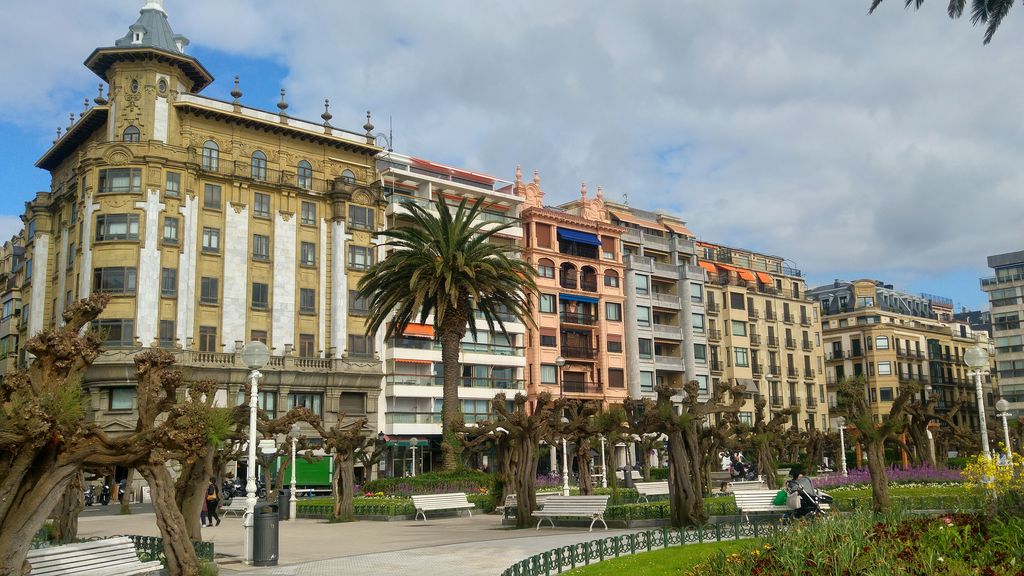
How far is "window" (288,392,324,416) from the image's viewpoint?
59375mm

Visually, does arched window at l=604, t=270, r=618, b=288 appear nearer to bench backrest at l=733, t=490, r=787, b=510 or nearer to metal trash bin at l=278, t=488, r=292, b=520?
metal trash bin at l=278, t=488, r=292, b=520

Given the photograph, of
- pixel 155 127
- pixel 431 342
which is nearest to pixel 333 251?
pixel 431 342

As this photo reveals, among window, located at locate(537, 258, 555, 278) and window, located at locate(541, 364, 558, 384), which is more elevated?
window, located at locate(537, 258, 555, 278)

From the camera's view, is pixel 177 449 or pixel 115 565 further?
pixel 115 565

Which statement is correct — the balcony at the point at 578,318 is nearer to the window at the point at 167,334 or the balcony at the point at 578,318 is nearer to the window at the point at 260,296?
the window at the point at 260,296

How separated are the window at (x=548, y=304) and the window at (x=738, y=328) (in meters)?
22.3

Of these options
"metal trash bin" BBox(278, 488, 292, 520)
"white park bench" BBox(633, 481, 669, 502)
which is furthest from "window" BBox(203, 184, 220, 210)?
"white park bench" BBox(633, 481, 669, 502)

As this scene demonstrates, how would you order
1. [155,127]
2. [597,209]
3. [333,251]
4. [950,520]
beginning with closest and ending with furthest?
[950,520]
[155,127]
[333,251]
[597,209]

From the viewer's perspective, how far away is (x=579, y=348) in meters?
78.1

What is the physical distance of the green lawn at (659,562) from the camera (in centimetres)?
1399

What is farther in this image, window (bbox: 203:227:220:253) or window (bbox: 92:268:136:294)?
window (bbox: 203:227:220:253)

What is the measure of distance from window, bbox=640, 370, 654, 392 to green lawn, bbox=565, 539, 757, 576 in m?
63.8

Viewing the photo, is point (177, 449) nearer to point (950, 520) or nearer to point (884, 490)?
point (950, 520)

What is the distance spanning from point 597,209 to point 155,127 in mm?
40098
